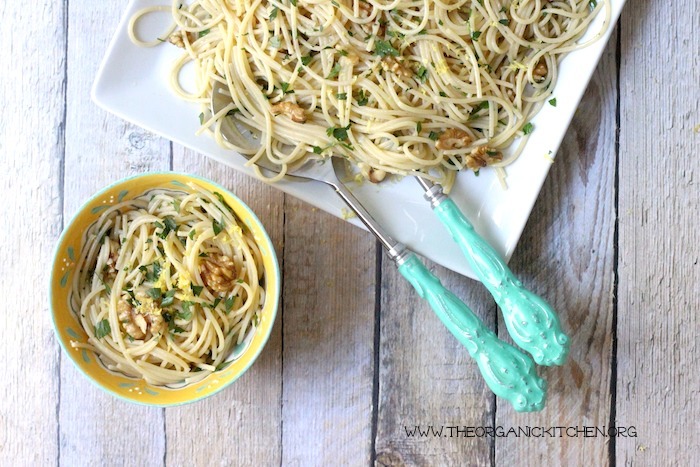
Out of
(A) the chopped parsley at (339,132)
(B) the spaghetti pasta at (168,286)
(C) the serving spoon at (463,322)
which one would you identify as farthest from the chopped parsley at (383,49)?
(B) the spaghetti pasta at (168,286)

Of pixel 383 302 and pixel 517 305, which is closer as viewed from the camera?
pixel 517 305

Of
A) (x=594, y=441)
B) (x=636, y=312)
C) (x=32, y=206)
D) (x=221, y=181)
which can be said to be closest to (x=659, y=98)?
(x=636, y=312)

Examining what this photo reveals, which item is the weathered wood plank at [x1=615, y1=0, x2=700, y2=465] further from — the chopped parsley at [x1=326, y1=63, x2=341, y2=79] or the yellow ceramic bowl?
the yellow ceramic bowl

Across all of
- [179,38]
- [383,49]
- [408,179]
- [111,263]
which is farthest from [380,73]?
[111,263]

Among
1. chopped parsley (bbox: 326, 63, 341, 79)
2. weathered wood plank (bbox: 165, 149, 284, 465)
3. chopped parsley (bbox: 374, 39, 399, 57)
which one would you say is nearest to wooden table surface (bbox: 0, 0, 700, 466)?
weathered wood plank (bbox: 165, 149, 284, 465)

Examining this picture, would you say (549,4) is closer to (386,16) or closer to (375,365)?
(386,16)

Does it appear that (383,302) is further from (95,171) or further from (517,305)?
(95,171)

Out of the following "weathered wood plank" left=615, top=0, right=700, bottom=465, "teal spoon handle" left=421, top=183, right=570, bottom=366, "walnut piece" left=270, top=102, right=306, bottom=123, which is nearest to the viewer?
"teal spoon handle" left=421, top=183, right=570, bottom=366
